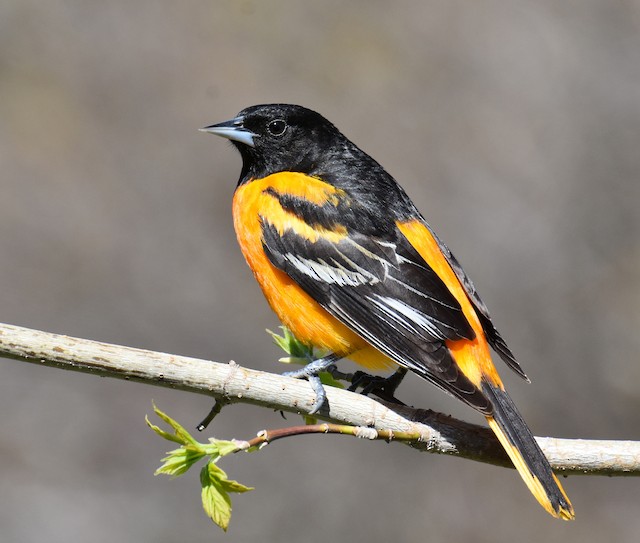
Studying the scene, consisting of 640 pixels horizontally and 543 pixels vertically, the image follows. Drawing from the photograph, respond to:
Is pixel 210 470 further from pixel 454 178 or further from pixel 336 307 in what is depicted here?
pixel 454 178

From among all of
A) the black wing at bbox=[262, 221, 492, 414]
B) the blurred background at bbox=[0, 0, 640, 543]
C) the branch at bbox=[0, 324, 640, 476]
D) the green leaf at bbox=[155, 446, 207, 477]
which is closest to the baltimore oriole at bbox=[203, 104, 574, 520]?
the black wing at bbox=[262, 221, 492, 414]

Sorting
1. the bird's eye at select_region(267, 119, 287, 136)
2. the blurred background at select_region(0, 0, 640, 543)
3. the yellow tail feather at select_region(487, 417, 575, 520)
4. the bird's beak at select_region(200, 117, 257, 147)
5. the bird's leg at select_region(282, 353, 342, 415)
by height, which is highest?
the bird's eye at select_region(267, 119, 287, 136)

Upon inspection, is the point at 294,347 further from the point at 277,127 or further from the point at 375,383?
the point at 277,127

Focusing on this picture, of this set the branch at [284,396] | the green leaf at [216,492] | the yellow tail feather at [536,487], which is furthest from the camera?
the yellow tail feather at [536,487]

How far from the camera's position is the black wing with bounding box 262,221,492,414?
3789 millimetres

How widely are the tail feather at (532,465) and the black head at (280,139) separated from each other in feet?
6.28

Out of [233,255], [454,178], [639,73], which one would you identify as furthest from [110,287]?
[639,73]

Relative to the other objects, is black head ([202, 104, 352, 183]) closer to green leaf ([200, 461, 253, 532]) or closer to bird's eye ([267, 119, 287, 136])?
bird's eye ([267, 119, 287, 136])

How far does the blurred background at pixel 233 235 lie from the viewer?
295 inches

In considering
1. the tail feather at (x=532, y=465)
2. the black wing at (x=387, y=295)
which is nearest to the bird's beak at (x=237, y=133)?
the black wing at (x=387, y=295)

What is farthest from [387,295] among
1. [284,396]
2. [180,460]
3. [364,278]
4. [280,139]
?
[180,460]

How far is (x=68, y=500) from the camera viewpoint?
7.29m

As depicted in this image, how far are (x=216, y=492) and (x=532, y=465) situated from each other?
4.24ft

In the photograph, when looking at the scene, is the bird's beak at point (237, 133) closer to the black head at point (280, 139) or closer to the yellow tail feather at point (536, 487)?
the black head at point (280, 139)
